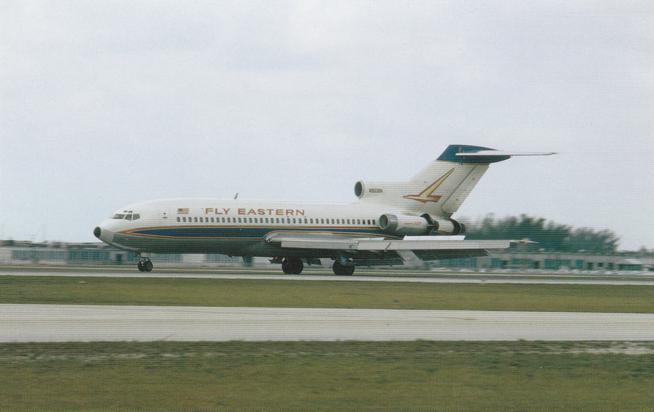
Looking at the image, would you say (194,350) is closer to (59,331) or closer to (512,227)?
(59,331)

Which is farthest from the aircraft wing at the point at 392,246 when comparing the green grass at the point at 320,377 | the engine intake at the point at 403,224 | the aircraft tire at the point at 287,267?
the green grass at the point at 320,377

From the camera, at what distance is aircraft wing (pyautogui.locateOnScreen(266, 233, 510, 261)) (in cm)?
5556

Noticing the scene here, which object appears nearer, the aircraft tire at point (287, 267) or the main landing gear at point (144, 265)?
the main landing gear at point (144, 265)

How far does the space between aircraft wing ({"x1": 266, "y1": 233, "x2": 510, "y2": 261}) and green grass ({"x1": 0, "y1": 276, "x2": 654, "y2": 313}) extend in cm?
1035

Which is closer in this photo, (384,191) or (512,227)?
(384,191)

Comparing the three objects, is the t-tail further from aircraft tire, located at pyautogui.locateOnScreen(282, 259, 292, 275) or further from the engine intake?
aircraft tire, located at pyautogui.locateOnScreen(282, 259, 292, 275)

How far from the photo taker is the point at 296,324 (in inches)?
901

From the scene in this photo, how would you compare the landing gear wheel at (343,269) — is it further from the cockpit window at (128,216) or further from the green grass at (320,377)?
the green grass at (320,377)

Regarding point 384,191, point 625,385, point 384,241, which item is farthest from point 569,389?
point 384,191

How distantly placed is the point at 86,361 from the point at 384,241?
40209mm

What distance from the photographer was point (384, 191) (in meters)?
62.4

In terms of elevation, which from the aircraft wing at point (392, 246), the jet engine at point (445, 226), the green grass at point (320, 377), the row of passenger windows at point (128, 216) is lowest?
the green grass at point (320, 377)

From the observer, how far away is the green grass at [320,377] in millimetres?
12750

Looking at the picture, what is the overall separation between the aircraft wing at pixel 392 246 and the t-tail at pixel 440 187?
17.2 ft
